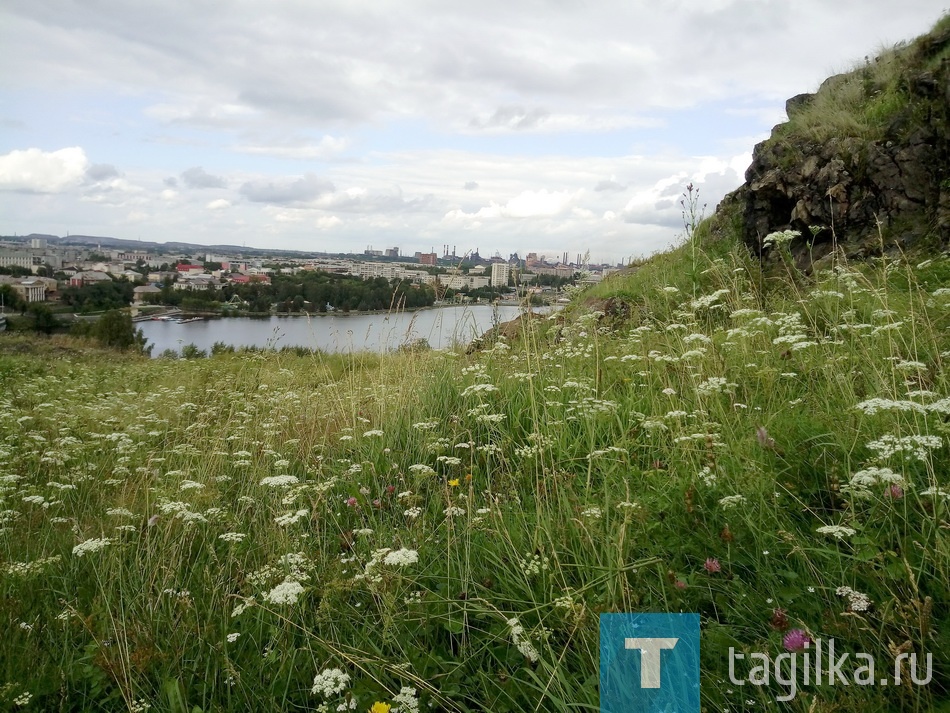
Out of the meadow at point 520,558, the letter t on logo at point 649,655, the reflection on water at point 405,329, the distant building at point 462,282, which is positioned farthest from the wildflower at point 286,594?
the distant building at point 462,282

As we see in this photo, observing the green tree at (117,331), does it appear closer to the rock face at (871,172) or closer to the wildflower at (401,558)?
the rock face at (871,172)

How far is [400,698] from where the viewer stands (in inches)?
65.5

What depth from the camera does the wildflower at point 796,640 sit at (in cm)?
162

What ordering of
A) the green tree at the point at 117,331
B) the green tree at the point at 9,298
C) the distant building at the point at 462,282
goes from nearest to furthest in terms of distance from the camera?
the distant building at the point at 462,282 → the green tree at the point at 117,331 → the green tree at the point at 9,298

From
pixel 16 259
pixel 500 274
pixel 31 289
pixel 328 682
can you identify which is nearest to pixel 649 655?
pixel 328 682

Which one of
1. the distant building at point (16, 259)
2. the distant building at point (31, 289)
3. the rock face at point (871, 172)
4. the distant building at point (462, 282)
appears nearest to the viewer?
the distant building at point (462, 282)

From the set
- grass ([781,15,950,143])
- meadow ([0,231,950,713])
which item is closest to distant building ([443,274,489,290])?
meadow ([0,231,950,713])

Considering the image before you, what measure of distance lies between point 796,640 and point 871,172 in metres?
7.78

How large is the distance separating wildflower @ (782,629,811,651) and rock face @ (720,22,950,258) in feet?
19.4

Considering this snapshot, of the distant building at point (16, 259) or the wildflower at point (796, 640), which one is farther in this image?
the distant building at point (16, 259)

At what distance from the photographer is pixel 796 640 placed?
163 centimetres

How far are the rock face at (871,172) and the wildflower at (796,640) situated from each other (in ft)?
19.4

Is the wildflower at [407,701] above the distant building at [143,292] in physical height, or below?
below

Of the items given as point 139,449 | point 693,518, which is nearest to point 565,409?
point 693,518
